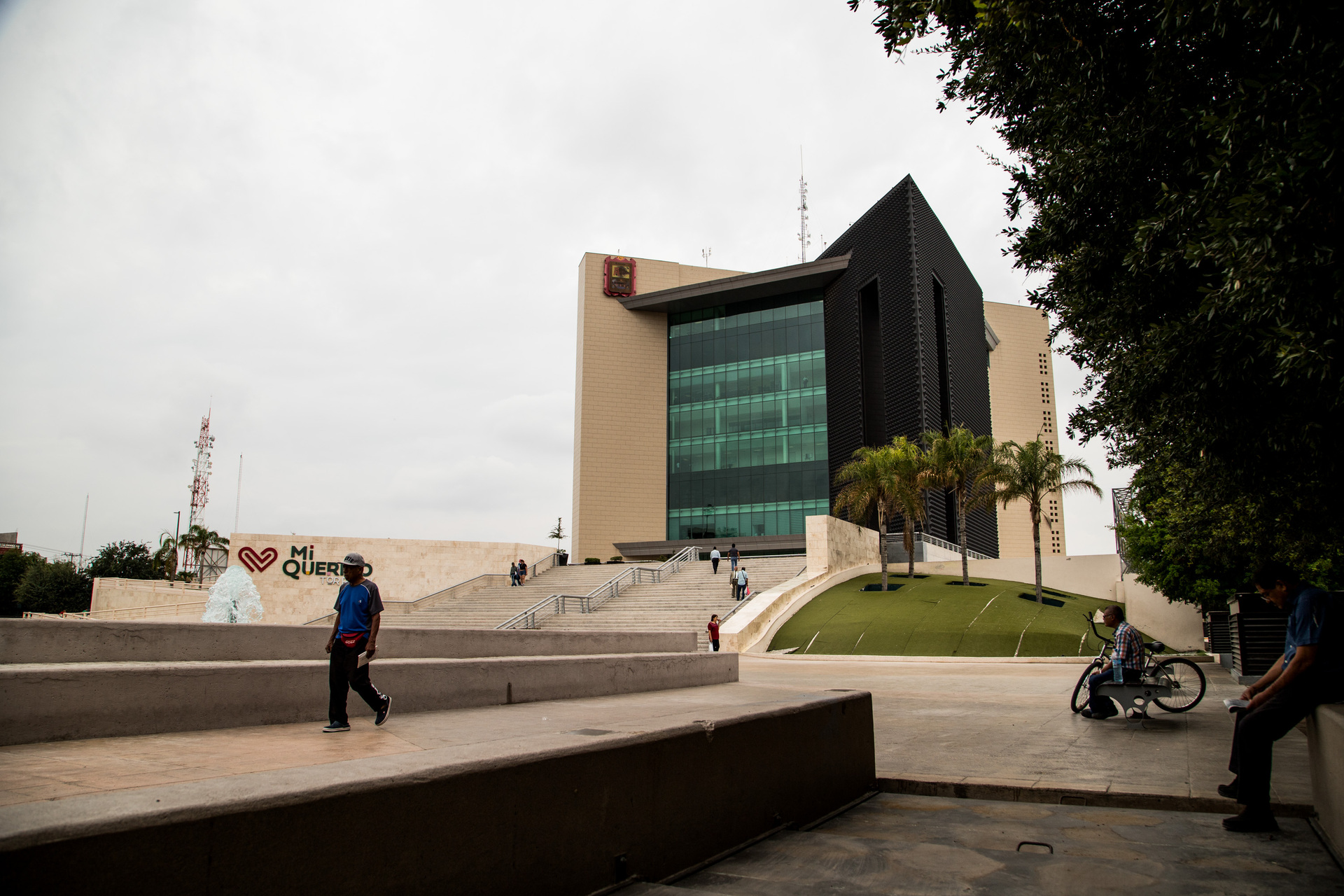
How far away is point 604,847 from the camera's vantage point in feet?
11.5

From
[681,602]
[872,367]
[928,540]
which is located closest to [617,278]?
[872,367]

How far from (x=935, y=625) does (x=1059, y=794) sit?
69.4ft

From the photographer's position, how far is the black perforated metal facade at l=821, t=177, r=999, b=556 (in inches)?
1961

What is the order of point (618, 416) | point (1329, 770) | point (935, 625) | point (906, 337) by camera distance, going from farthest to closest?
point (618, 416) < point (906, 337) < point (935, 625) < point (1329, 770)

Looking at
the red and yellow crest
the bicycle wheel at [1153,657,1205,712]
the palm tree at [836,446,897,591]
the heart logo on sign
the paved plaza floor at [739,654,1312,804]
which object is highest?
the red and yellow crest

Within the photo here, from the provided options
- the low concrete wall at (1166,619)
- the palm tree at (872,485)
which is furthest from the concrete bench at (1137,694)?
the low concrete wall at (1166,619)

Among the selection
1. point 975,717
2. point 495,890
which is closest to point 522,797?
point 495,890

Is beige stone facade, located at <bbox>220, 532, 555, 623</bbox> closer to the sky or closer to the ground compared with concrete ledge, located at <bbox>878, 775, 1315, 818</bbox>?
closer to the sky

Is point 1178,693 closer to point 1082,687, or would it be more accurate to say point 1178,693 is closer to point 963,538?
point 1082,687

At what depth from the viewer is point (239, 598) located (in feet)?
114

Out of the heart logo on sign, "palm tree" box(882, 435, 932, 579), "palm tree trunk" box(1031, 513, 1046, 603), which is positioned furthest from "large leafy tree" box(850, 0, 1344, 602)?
the heart logo on sign

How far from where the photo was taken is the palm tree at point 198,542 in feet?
243

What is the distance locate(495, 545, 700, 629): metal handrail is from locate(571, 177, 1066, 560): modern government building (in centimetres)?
2064

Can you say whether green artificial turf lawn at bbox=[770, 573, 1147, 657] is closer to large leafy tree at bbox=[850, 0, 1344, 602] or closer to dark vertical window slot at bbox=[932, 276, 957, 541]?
large leafy tree at bbox=[850, 0, 1344, 602]
